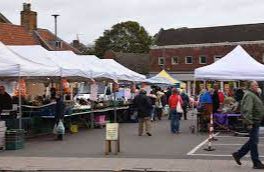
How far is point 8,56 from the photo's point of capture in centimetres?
1825

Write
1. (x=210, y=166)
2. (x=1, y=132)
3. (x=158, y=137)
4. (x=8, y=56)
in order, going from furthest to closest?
(x=158, y=137) < (x=8, y=56) < (x=1, y=132) < (x=210, y=166)

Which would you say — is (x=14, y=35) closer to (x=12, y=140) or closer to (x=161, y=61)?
(x=12, y=140)

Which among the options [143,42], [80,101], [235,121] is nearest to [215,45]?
[143,42]

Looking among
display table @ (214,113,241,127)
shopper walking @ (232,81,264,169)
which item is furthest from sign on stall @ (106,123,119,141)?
display table @ (214,113,241,127)

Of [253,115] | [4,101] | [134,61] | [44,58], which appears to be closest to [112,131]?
[253,115]

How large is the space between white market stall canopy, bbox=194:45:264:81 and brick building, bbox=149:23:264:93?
159 ft

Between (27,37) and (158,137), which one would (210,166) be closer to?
(158,137)

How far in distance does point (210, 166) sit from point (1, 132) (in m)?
6.76

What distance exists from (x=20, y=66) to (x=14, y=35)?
2423 centimetres

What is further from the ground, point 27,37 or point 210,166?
point 27,37

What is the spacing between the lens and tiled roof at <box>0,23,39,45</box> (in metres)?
39.9

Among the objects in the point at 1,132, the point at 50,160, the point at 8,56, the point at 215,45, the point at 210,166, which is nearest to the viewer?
the point at 210,166

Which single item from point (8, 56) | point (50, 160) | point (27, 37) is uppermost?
point (27, 37)

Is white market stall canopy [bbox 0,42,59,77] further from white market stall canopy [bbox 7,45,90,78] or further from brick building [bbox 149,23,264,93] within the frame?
brick building [bbox 149,23,264,93]
